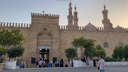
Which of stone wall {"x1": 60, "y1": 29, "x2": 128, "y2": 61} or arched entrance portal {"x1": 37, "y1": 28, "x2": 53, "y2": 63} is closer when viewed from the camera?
arched entrance portal {"x1": 37, "y1": 28, "x2": 53, "y2": 63}

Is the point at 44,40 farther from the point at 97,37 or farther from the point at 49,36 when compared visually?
the point at 97,37

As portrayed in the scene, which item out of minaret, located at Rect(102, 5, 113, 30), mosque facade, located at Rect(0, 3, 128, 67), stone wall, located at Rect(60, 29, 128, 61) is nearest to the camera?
mosque facade, located at Rect(0, 3, 128, 67)

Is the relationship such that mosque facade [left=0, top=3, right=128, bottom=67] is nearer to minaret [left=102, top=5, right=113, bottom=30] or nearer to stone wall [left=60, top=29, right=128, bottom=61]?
stone wall [left=60, top=29, right=128, bottom=61]

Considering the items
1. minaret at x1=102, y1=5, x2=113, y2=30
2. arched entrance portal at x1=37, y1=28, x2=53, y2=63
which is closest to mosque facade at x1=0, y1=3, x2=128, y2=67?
arched entrance portal at x1=37, y1=28, x2=53, y2=63

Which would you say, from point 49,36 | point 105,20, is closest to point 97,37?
point 105,20

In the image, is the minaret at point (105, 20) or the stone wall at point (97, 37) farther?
the minaret at point (105, 20)

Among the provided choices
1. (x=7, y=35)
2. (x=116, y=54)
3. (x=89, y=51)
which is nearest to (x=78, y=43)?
(x=89, y=51)

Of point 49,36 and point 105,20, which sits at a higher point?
point 105,20

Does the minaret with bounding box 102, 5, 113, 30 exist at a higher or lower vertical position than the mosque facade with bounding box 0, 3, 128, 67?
higher

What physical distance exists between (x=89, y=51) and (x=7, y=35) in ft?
26.0

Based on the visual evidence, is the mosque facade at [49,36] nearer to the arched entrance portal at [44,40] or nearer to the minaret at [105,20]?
the arched entrance portal at [44,40]

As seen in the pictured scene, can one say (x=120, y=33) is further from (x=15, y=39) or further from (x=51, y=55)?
(x=15, y=39)

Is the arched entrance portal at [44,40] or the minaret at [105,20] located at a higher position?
the minaret at [105,20]

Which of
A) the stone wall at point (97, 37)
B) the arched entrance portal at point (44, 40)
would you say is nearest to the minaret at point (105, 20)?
the stone wall at point (97, 37)
